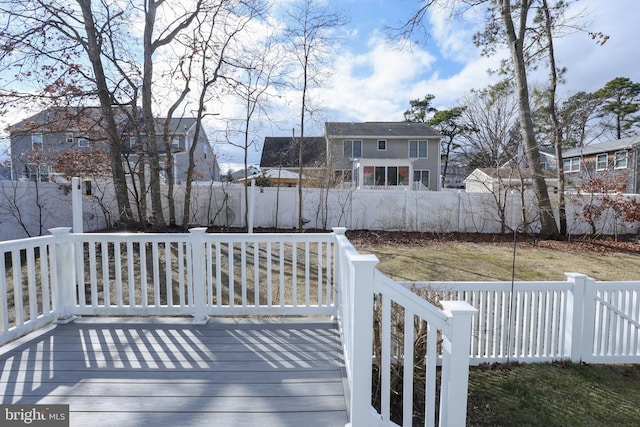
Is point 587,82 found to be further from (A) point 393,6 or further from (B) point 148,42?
(B) point 148,42

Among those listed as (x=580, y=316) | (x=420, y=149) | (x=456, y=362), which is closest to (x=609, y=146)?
(x=420, y=149)

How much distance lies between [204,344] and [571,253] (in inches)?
348

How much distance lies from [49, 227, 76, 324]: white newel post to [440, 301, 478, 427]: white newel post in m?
3.36

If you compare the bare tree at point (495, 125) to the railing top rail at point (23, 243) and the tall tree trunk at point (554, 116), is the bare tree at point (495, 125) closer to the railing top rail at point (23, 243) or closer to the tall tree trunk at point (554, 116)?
the tall tree trunk at point (554, 116)

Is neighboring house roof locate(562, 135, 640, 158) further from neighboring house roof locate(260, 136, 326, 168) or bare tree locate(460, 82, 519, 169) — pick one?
neighboring house roof locate(260, 136, 326, 168)

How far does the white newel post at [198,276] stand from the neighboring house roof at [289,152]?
15.2 meters

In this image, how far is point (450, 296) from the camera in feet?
10.5

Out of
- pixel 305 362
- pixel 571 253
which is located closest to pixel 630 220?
pixel 571 253

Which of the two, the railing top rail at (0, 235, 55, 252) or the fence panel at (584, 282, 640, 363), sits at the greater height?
the railing top rail at (0, 235, 55, 252)

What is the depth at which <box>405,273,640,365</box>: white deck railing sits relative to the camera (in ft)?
11.6

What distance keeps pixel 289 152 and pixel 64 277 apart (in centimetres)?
1811

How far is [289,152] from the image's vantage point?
68.1 feet

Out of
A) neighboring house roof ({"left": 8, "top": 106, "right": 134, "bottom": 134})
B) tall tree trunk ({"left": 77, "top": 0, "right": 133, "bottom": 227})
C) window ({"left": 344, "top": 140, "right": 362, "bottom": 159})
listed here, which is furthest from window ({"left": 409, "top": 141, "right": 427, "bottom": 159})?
tall tree trunk ({"left": 77, "top": 0, "right": 133, "bottom": 227})

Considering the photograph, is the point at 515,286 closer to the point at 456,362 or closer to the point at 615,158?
the point at 456,362
